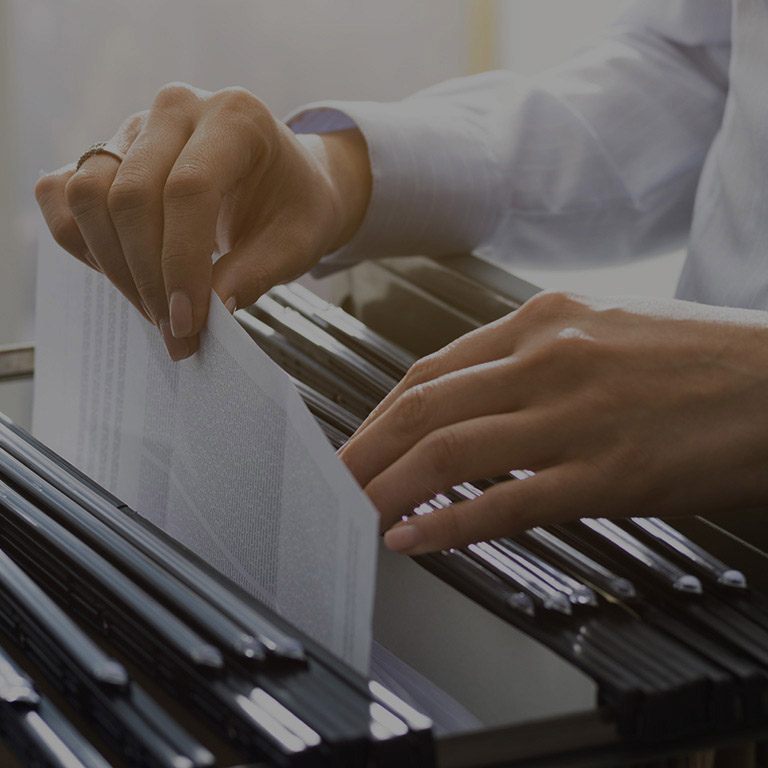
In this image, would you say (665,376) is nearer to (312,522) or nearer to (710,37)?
(312,522)

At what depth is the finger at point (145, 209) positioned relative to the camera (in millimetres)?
510

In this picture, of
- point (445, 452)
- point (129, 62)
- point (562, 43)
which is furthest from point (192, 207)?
point (562, 43)

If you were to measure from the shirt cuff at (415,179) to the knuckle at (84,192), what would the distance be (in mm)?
276

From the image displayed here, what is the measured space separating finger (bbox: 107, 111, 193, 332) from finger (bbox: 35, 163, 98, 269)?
42 millimetres

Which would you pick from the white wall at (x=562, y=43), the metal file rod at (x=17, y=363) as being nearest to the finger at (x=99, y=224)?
the metal file rod at (x=17, y=363)

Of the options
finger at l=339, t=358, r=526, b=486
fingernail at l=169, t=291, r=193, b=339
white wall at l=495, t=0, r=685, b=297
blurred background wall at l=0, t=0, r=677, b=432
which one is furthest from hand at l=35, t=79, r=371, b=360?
white wall at l=495, t=0, r=685, b=297

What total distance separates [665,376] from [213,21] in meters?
2.14

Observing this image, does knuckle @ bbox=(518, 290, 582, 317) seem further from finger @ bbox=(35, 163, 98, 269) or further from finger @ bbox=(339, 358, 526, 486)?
finger @ bbox=(35, 163, 98, 269)

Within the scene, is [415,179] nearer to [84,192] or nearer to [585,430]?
[84,192]

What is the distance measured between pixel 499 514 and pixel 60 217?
13.0 inches

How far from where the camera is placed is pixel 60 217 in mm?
578

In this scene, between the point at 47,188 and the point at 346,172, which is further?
the point at 346,172

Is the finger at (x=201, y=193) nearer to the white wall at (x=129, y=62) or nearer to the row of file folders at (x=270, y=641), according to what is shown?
the row of file folders at (x=270, y=641)

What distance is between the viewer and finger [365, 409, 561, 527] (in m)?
0.37
